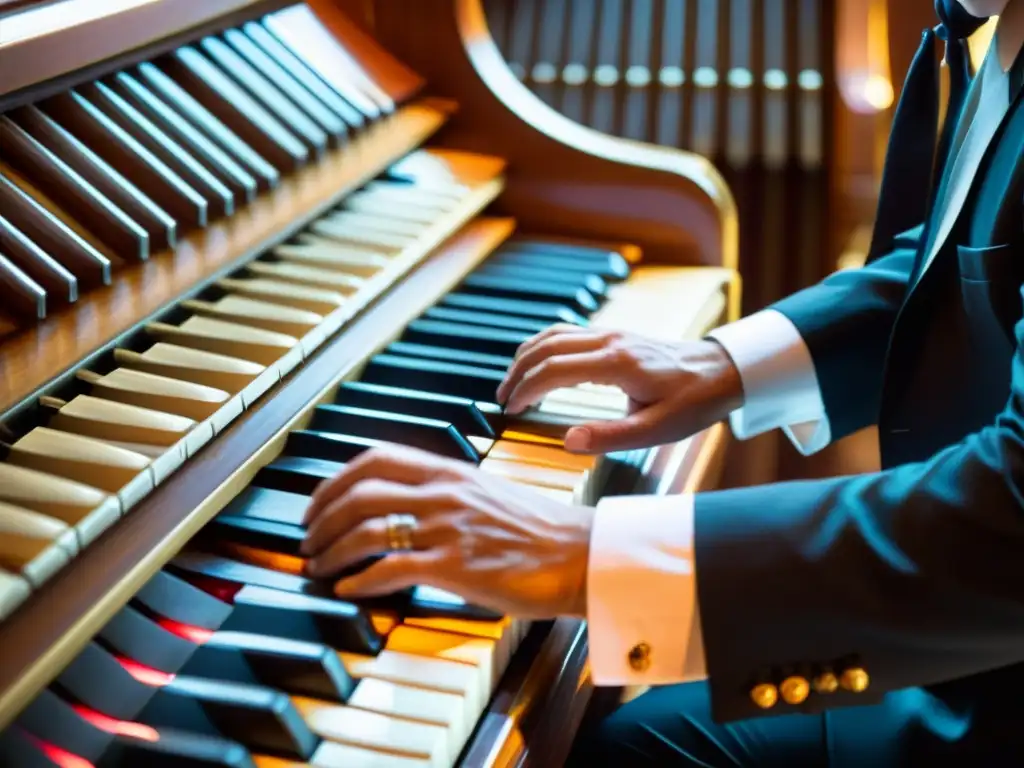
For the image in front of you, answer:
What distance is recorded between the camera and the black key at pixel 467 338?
122cm

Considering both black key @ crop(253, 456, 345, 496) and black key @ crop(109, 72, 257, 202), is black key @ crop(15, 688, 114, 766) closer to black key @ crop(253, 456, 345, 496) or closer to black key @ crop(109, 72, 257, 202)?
black key @ crop(253, 456, 345, 496)

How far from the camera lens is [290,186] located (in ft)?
4.11

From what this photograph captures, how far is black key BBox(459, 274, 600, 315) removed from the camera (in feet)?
4.42

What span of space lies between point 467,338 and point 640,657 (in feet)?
1.59

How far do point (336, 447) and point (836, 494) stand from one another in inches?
16.1

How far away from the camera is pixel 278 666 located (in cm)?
77

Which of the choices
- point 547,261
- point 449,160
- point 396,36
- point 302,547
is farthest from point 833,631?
point 396,36

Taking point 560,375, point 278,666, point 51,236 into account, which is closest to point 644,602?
point 278,666

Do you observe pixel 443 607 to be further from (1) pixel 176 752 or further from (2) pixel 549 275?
(2) pixel 549 275

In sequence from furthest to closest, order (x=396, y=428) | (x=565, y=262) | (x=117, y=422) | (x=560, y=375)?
(x=565, y=262) → (x=560, y=375) → (x=396, y=428) → (x=117, y=422)

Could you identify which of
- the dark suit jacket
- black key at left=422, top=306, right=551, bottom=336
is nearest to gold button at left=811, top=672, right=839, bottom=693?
the dark suit jacket

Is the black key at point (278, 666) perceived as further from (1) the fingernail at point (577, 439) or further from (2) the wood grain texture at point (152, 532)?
(1) the fingernail at point (577, 439)

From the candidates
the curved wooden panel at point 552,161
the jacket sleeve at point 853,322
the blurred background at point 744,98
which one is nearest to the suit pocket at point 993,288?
the jacket sleeve at point 853,322

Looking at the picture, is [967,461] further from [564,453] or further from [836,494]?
[564,453]
